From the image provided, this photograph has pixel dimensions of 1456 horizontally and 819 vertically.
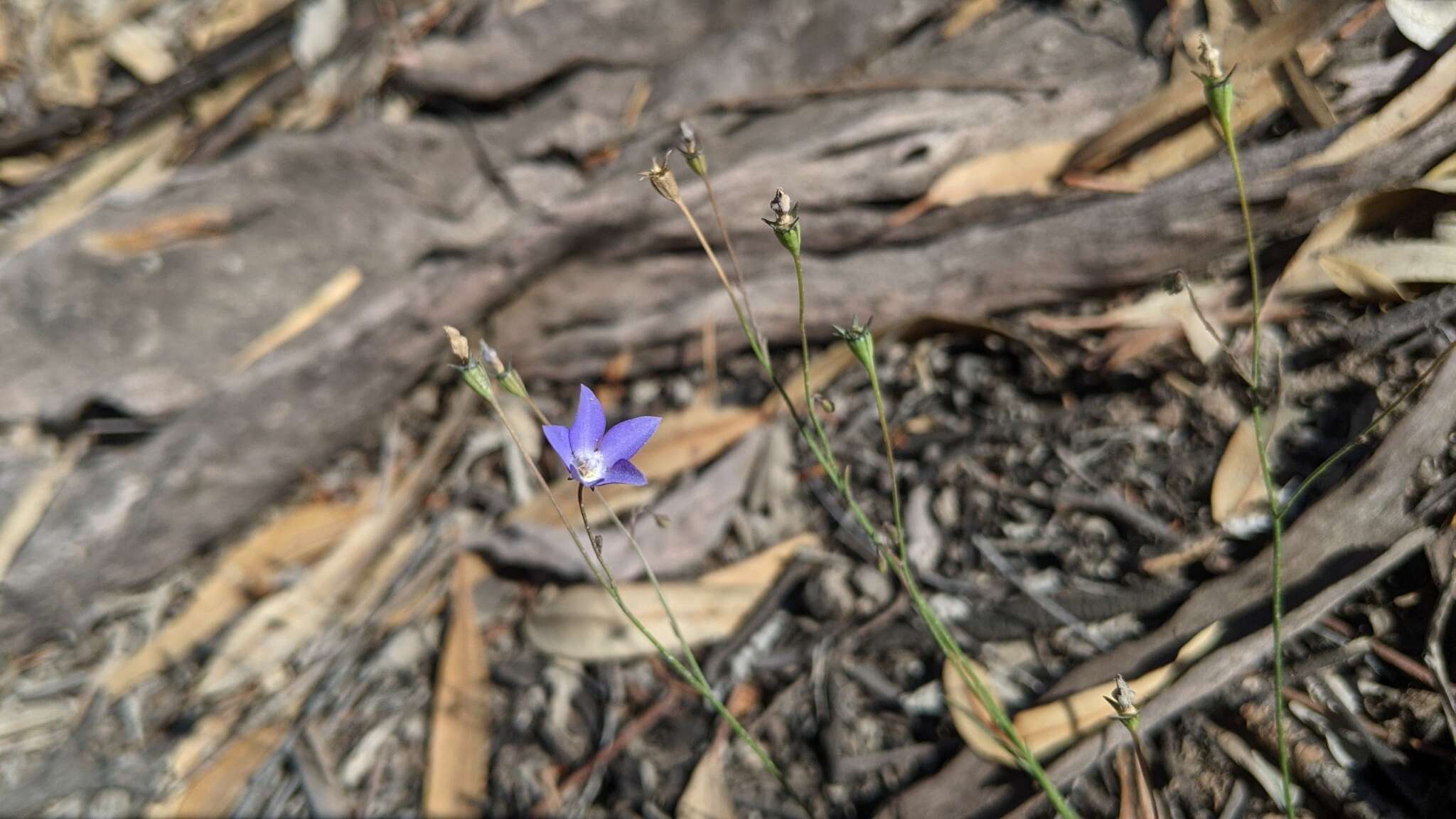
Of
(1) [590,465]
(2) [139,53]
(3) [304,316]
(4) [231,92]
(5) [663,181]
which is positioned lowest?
(1) [590,465]

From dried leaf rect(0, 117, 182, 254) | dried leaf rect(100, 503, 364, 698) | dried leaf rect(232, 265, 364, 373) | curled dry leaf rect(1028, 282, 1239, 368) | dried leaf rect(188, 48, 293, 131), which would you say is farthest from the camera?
dried leaf rect(188, 48, 293, 131)

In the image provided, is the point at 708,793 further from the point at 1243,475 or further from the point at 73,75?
the point at 73,75

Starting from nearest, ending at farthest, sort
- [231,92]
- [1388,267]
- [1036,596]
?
1. [1388,267]
2. [1036,596]
3. [231,92]

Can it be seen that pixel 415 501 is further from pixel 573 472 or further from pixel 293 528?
pixel 573 472

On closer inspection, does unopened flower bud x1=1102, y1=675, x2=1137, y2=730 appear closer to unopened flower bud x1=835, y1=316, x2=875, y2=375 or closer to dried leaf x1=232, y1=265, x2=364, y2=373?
unopened flower bud x1=835, y1=316, x2=875, y2=375

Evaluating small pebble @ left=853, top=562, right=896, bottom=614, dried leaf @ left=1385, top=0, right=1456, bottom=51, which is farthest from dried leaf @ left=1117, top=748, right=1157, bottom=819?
dried leaf @ left=1385, top=0, right=1456, bottom=51

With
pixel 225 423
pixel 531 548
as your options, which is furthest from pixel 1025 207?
pixel 225 423

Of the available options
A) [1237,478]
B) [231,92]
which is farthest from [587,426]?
[231,92]
